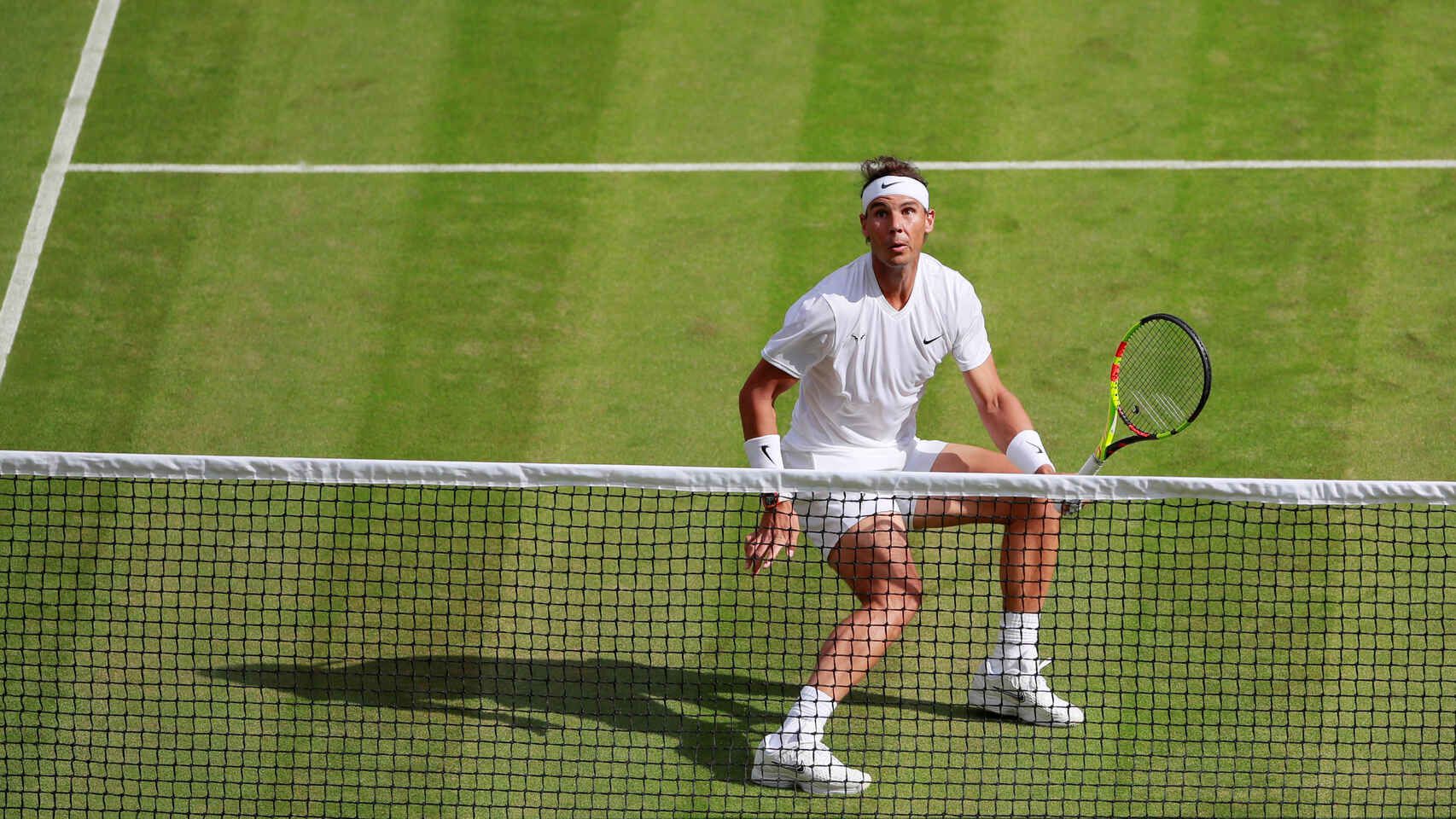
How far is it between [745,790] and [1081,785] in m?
1.32

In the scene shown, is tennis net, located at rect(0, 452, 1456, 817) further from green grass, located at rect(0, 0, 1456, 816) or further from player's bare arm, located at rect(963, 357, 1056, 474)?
player's bare arm, located at rect(963, 357, 1056, 474)

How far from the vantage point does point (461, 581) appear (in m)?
8.34

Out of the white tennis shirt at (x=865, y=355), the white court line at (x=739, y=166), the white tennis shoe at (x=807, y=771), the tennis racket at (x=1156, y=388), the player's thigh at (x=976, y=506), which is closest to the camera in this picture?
the white tennis shoe at (x=807, y=771)

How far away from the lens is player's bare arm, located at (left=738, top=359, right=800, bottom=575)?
6742mm

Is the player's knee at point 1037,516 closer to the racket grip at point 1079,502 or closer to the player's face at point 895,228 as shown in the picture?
the racket grip at point 1079,502

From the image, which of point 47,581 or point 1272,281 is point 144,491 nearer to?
point 47,581

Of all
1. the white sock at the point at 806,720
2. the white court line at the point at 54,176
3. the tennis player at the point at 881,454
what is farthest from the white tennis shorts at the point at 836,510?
the white court line at the point at 54,176

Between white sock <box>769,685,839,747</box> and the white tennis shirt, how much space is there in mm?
984

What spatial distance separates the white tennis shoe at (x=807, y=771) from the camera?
685cm

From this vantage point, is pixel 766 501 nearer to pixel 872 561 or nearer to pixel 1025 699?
pixel 872 561

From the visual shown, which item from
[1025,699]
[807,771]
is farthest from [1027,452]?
[807,771]

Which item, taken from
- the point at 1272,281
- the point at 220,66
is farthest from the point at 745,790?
the point at 220,66


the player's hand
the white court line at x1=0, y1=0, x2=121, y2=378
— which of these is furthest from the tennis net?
the white court line at x1=0, y1=0, x2=121, y2=378

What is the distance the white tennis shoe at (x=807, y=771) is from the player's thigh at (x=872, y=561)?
2.16 feet
